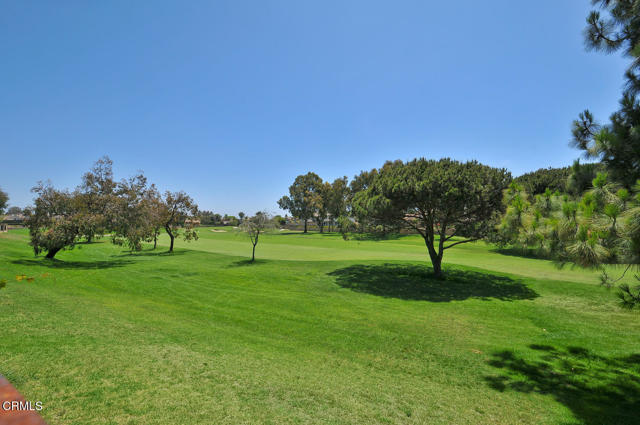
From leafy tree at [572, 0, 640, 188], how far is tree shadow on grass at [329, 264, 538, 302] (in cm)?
883

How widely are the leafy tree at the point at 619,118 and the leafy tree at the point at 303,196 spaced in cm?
7527

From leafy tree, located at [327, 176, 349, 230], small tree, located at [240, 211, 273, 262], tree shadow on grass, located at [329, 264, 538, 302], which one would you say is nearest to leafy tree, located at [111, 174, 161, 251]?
small tree, located at [240, 211, 273, 262]

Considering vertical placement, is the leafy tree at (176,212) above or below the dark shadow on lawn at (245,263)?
above

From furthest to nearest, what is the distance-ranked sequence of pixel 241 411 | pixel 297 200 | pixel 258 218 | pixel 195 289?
pixel 297 200, pixel 258 218, pixel 195 289, pixel 241 411

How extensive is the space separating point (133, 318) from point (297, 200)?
249 ft

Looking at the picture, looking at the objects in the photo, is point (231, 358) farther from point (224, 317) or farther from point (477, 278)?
point (477, 278)

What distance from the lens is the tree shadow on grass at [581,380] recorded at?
455 centimetres

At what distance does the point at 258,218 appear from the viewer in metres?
24.6

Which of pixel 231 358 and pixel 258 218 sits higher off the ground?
pixel 258 218

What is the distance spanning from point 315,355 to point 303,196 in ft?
255

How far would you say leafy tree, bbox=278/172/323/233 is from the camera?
8207 cm

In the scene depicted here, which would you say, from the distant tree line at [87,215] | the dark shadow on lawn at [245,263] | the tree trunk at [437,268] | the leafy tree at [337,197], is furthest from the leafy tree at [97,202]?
the leafy tree at [337,197]

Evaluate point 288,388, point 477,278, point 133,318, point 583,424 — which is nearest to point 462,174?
point 477,278

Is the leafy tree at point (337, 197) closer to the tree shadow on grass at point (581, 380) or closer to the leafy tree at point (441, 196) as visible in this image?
the leafy tree at point (441, 196)
